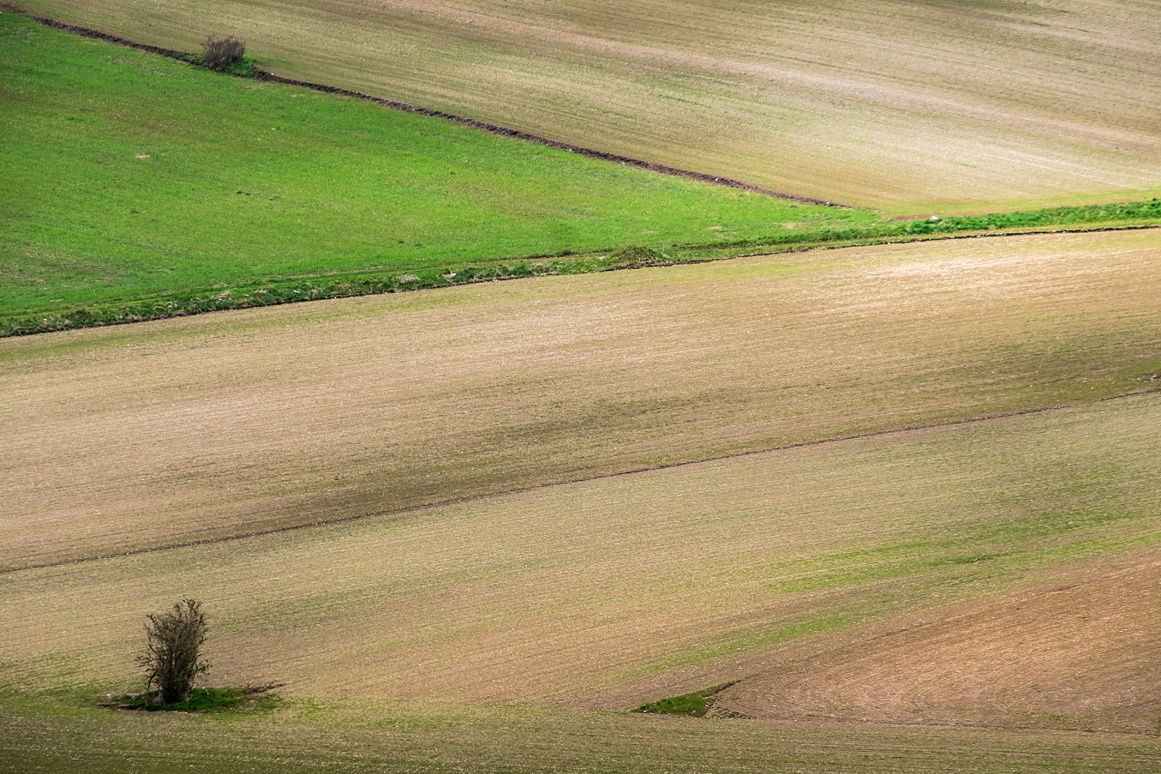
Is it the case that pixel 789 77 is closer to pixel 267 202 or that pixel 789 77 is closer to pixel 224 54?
pixel 267 202

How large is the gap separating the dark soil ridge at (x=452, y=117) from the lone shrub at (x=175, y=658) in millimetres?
24312

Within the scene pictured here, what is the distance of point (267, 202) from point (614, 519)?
19.4m

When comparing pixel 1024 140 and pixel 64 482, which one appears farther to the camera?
pixel 1024 140

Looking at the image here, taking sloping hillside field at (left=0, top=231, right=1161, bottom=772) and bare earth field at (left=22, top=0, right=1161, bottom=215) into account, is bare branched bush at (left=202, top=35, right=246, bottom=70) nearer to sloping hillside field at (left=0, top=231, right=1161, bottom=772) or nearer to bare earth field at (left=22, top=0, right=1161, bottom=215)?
bare earth field at (left=22, top=0, right=1161, bottom=215)

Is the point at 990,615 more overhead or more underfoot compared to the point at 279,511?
more underfoot

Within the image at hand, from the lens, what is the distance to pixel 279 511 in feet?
75.2

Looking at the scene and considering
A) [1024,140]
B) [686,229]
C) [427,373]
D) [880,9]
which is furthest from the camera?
[880,9]

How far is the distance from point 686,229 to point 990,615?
18.1 m

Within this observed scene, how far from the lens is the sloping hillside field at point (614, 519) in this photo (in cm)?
1764

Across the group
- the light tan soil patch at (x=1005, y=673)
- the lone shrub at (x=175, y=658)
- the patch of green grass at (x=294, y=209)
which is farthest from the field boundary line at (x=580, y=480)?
the patch of green grass at (x=294, y=209)

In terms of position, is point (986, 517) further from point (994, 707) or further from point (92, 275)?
point (92, 275)

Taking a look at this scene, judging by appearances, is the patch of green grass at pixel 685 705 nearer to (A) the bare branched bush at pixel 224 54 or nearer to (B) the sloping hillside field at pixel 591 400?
(B) the sloping hillside field at pixel 591 400

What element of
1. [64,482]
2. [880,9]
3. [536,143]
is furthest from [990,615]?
[880,9]

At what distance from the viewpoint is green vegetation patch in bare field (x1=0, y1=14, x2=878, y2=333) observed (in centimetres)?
3262
